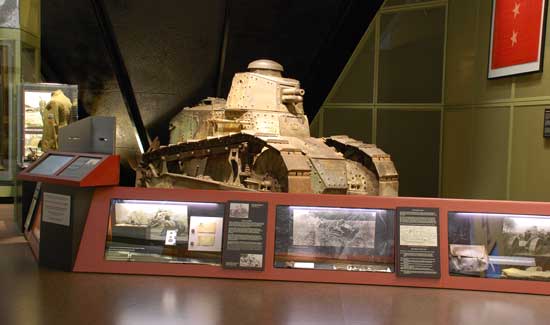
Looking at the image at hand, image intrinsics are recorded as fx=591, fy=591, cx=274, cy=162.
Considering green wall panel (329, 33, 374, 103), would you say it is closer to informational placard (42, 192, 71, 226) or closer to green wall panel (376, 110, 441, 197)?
green wall panel (376, 110, 441, 197)

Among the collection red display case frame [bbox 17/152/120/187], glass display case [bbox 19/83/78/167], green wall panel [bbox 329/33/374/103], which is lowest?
red display case frame [bbox 17/152/120/187]

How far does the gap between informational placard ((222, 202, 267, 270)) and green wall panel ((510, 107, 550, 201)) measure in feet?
15.8

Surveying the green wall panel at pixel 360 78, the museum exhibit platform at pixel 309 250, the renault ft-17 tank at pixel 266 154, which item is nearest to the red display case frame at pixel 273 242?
the museum exhibit platform at pixel 309 250

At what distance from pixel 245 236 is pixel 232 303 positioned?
0.75 metres

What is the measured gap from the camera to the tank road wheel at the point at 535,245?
4.64 meters

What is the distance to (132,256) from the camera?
4.95 metres

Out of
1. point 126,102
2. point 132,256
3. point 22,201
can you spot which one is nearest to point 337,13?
point 126,102

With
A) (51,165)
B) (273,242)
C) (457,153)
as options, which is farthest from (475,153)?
(51,165)

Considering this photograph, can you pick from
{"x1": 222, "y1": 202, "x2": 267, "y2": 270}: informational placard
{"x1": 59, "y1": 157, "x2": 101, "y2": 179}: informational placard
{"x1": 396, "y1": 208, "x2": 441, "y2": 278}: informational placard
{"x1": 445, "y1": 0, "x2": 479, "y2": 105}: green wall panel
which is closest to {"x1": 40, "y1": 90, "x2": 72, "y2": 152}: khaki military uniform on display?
{"x1": 59, "y1": 157, "x2": 101, "y2": 179}: informational placard

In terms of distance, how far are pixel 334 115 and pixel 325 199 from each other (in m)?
9.16

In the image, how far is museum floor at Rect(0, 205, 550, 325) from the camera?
391cm

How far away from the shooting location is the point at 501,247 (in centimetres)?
467

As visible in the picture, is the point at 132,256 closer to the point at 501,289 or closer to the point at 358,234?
the point at 358,234

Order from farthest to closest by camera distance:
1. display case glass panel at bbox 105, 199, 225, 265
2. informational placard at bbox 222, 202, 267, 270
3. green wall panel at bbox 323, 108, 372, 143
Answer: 1. green wall panel at bbox 323, 108, 372, 143
2. display case glass panel at bbox 105, 199, 225, 265
3. informational placard at bbox 222, 202, 267, 270
